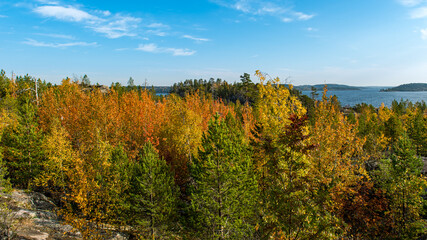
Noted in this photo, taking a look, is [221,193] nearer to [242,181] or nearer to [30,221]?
[242,181]

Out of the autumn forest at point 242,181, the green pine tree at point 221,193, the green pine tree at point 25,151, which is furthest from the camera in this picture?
the green pine tree at point 25,151

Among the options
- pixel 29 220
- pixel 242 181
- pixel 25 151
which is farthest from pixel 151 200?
pixel 25 151

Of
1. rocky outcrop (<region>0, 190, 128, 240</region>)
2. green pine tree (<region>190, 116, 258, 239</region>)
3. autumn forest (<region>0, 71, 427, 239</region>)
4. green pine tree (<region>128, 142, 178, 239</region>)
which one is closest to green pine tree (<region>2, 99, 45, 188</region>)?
autumn forest (<region>0, 71, 427, 239</region>)

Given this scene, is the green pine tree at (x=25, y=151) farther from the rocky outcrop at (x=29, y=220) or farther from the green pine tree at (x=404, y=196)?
the green pine tree at (x=404, y=196)

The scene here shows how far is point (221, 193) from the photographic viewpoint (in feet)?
57.4

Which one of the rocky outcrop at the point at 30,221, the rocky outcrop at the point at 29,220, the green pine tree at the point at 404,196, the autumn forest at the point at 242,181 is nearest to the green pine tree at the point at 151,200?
the autumn forest at the point at 242,181

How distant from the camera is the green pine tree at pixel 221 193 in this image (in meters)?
17.0

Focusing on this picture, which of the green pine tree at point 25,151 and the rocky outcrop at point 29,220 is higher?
the green pine tree at point 25,151

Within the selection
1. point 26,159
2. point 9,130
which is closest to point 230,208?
point 26,159

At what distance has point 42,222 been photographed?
1688 centimetres

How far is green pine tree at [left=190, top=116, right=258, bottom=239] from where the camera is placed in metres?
17.0

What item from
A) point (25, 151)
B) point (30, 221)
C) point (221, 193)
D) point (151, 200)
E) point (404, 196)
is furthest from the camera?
point (25, 151)

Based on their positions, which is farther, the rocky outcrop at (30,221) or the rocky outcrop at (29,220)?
the rocky outcrop at (29,220)

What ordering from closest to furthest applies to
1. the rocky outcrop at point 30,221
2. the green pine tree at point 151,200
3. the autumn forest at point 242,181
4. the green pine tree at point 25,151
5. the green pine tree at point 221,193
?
the autumn forest at point 242,181
the rocky outcrop at point 30,221
the green pine tree at point 221,193
the green pine tree at point 151,200
the green pine tree at point 25,151
